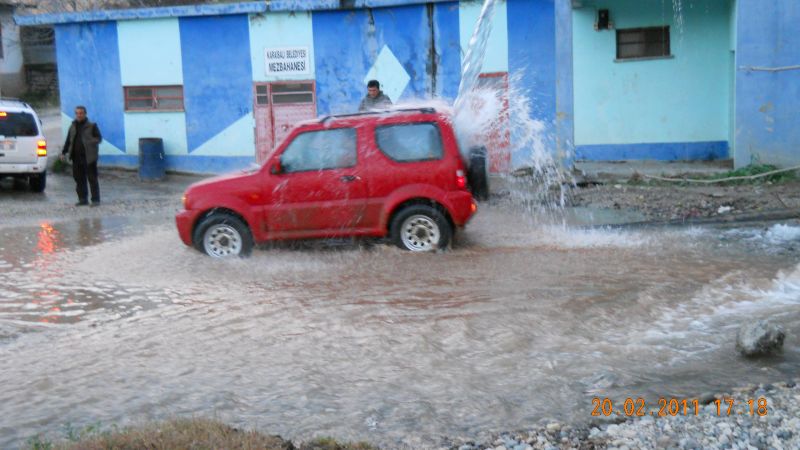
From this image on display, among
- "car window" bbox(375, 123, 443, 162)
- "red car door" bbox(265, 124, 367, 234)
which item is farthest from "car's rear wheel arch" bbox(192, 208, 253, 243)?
"car window" bbox(375, 123, 443, 162)

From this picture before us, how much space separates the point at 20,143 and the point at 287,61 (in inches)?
241

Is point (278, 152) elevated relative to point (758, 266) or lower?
elevated

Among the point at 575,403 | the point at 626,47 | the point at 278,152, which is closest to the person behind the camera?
Answer: the point at 575,403

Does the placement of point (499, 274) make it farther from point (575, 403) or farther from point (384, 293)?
point (575, 403)

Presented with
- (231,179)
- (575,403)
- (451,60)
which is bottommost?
(575,403)

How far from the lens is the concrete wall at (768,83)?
14.7 meters

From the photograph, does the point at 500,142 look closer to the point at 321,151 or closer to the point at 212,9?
the point at 212,9

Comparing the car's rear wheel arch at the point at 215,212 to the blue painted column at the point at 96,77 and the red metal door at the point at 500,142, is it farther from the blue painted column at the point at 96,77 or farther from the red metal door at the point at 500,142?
the blue painted column at the point at 96,77

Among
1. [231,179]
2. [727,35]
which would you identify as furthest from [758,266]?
[727,35]

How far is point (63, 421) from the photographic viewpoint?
528cm

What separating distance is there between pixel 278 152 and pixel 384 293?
254cm

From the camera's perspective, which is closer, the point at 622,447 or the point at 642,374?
the point at 622,447

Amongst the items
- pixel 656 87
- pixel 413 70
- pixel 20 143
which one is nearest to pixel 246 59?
pixel 413 70
